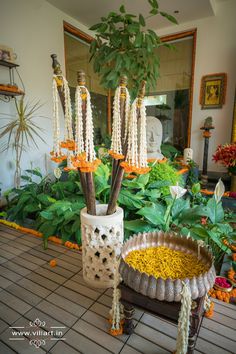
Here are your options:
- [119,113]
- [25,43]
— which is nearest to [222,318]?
[119,113]

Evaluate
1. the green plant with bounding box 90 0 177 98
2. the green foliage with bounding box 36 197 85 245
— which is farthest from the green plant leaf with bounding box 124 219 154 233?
the green plant with bounding box 90 0 177 98

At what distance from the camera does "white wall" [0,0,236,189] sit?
266 centimetres

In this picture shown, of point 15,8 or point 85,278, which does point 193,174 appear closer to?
point 85,278

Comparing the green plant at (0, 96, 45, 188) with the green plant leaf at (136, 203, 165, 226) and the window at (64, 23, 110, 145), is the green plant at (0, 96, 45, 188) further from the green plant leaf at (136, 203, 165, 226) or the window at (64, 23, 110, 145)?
the green plant leaf at (136, 203, 165, 226)

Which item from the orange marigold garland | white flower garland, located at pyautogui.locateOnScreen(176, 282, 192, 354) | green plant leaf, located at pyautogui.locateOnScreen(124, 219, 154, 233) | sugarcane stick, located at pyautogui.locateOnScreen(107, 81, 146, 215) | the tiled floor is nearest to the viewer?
white flower garland, located at pyautogui.locateOnScreen(176, 282, 192, 354)

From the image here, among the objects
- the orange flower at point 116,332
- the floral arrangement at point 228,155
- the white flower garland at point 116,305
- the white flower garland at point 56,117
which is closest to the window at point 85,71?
the floral arrangement at point 228,155

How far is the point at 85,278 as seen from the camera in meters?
1.09

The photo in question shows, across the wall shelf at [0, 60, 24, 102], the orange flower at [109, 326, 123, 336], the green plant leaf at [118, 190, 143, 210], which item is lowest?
the orange flower at [109, 326, 123, 336]

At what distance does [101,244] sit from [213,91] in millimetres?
3587

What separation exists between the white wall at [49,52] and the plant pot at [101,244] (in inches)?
81.8

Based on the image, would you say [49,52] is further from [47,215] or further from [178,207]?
[178,207]

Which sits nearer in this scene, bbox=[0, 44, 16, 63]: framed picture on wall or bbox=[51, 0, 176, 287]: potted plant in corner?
bbox=[51, 0, 176, 287]: potted plant in corner

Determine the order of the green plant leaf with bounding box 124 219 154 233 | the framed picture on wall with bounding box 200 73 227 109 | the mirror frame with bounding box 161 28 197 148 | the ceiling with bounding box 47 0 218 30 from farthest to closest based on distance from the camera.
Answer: the mirror frame with bounding box 161 28 197 148, the framed picture on wall with bounding box 200 73 227 109, the ceiling with bounding box 47 0 218 30, the green plant leaf with bounding box 124 219 154 233

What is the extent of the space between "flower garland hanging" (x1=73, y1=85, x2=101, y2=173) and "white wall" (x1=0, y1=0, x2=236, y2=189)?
217 cm
